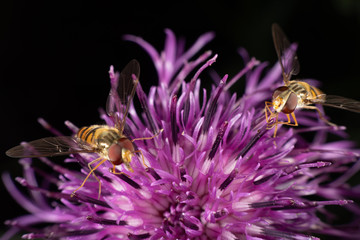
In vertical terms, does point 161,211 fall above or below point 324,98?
below

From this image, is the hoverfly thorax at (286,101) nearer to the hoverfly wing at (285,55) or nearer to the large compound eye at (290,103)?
the large compound eye at (290,103)

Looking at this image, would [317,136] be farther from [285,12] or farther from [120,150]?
[120,150]

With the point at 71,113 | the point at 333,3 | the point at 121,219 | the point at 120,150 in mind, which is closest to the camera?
the point at 120,150

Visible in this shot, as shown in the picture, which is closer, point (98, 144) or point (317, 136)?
point (98, 144)

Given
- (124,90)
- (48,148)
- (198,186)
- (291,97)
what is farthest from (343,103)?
(48,148)

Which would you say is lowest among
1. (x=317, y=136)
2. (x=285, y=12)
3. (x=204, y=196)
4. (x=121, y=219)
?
(x=121, y=219)

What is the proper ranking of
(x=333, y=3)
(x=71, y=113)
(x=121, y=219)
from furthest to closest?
1. (x=71, y=113)
2. (x=333, y=3)
3. (x=121, y=219)

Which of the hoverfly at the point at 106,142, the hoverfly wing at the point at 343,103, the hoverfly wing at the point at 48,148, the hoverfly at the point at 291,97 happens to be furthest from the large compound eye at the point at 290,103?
the hoverfly wing at the point at 48,148

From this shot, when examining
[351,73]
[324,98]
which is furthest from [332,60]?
[324,98]

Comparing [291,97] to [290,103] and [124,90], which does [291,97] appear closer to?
[290,103]
